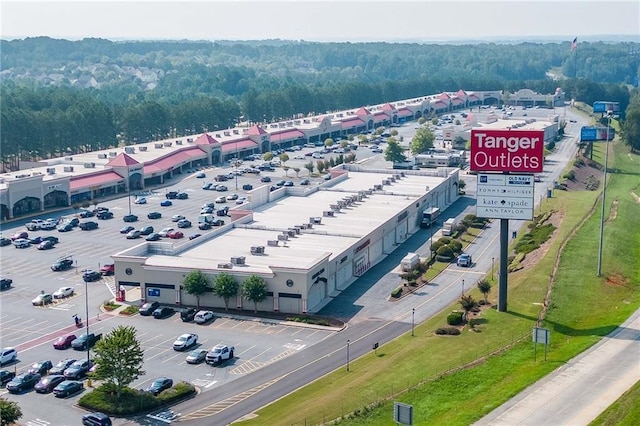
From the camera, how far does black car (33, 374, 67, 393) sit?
5109 centimetres

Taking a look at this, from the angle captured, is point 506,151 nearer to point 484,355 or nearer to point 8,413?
point 484,355

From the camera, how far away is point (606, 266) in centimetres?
7144

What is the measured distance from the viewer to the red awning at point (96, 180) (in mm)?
110812

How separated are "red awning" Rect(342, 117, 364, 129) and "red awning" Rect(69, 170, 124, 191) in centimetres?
7676

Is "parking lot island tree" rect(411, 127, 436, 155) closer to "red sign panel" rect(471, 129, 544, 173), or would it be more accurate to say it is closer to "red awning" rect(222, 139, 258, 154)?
"red awning" rect(222, 139, 258, 154)

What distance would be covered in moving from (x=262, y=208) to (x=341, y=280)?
2356 centimetres

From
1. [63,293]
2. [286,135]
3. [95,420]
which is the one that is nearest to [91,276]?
[63,293]

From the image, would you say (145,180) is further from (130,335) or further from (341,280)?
(130,335)

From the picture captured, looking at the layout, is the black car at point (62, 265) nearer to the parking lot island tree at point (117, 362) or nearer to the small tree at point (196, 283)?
the small tree at point (196, 283)

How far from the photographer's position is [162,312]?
6481 cm

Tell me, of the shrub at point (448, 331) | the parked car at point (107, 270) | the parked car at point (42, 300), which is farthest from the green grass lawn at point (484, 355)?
the parked car at point (107, 270)

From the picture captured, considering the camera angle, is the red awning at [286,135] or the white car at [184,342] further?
the red awning at [286,135]

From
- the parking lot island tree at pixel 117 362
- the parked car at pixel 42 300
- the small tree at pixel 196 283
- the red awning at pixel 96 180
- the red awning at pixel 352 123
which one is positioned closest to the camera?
the parking lot island tree at pixel 117 362

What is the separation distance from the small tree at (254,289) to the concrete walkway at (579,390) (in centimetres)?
2464
